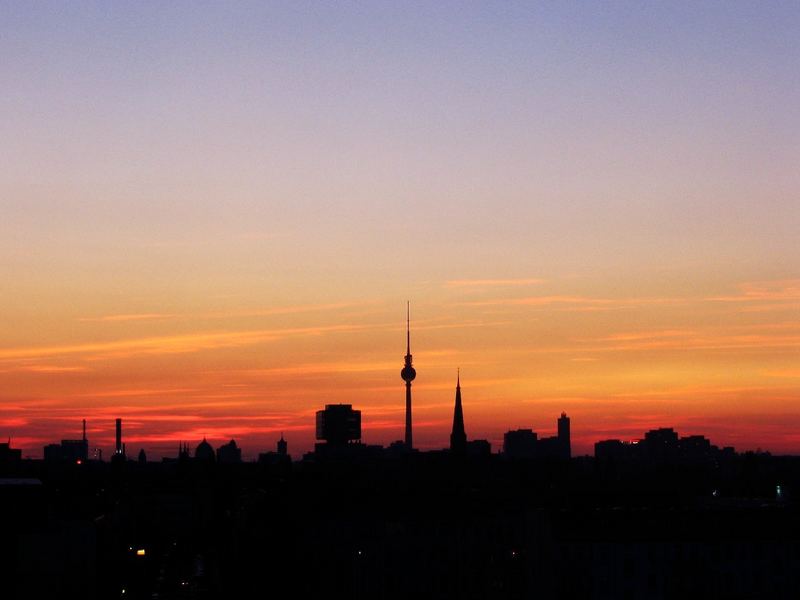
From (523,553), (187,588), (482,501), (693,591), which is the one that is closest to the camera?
(693,591)

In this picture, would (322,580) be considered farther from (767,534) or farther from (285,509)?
(767,534)

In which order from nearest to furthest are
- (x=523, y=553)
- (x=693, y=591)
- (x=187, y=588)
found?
(x=693, y=591) < (x=523, y=553) < (x=187, y=588)

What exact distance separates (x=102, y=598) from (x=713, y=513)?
6087 cm

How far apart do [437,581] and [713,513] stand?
95.2ft

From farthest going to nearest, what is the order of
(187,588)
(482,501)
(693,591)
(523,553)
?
(482,501) < (187,588) < (523,553) < (693,591)

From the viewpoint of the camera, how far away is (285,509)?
167375 millimetres

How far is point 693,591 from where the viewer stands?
12169 centimetres

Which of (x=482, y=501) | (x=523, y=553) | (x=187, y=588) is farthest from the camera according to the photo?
(x=482, y=501)

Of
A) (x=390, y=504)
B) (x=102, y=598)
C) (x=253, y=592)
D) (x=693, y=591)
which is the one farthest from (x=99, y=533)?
(x=693, y=591)

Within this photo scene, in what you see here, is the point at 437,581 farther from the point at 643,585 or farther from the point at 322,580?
the point at 643,585

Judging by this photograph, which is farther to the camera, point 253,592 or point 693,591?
point 253,592

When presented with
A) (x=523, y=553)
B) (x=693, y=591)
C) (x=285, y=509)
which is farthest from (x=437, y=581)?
(x=285, y=509)

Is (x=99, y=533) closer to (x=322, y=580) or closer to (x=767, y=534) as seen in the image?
(x=322, y=580)

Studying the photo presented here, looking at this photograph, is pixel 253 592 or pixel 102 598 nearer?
pixel 102 598
